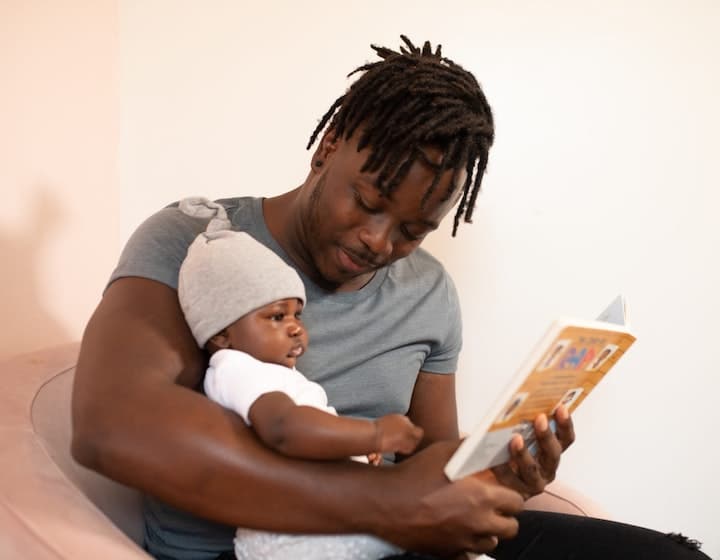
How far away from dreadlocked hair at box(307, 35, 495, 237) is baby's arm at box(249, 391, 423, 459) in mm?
352

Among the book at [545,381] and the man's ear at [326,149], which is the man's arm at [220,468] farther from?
the man's ear at [326,149]

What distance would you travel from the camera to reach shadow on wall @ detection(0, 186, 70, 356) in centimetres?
144

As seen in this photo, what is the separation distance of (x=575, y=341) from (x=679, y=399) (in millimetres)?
1073

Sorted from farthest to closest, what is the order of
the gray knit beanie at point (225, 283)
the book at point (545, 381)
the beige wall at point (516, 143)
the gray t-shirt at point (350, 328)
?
the beige wall at point (516, 143) → the gray t-shirt at point (350, 328) → the gray knit beanie at point (225, 283) → the book at point (545, 381)

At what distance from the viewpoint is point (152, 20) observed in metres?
1.68

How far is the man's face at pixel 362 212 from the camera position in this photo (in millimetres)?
1063

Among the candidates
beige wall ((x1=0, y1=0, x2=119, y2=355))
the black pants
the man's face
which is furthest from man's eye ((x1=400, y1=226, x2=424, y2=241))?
beige wall ((x1=0, y1=0, x2=119, y2=355))

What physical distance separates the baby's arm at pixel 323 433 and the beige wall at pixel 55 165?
2.74 ft

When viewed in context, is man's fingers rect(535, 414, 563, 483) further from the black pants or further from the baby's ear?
the baby's ear

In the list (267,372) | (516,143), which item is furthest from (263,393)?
(516,143)

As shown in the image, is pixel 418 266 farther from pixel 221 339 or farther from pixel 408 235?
pixel 221 339

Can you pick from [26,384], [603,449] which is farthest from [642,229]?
[26,384]

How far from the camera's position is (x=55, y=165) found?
1532 millimetres

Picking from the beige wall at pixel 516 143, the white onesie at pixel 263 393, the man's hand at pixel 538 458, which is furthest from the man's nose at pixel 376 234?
the beige wall at pixel 516 143
